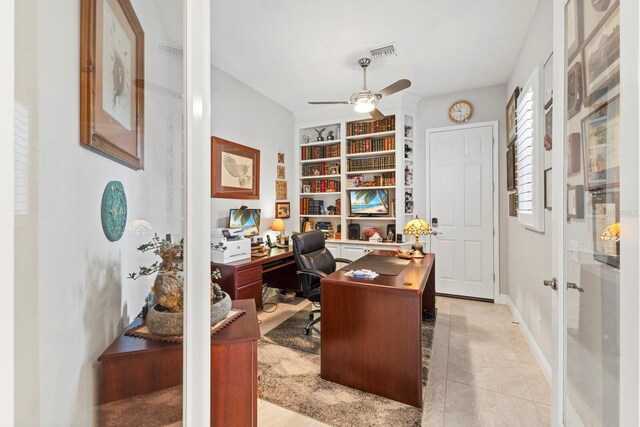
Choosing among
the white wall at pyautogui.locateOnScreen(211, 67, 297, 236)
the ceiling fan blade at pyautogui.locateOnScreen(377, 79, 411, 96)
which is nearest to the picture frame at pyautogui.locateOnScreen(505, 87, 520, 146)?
the ceiling fan blade at pyautogui.locateOnScreen(377, 79, 411, 96)

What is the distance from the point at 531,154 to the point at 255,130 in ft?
10.5

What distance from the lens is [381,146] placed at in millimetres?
4246

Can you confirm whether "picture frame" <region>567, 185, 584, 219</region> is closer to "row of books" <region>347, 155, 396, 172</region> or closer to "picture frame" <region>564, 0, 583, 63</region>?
"picture frame" <region>564, 0, 583, 63</region>

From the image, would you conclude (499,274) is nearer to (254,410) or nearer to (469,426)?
(469,426)

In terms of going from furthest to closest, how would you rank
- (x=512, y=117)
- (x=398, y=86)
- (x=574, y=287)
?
(x=512, y=117) < (x=398, y=86) < (x=574, y=287)

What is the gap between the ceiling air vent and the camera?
Answer: 2.88 meters

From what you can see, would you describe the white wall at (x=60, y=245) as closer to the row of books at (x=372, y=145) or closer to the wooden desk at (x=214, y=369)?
the wooden desk at (x=214, y=369)

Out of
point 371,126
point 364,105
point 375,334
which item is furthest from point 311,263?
point 371,126

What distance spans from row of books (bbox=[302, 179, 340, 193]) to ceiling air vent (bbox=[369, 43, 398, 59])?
2054 mm

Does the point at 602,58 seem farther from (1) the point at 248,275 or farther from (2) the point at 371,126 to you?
(2) the point at 371,126

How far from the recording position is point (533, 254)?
100 inches

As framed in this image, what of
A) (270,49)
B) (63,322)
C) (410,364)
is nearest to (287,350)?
(410,364)

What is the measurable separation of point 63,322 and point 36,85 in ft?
1.55
